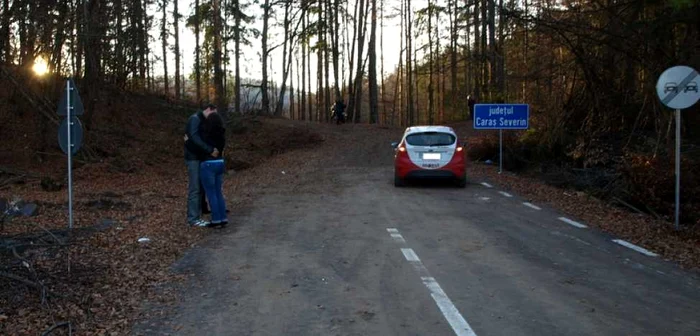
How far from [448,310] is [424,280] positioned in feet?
3.71

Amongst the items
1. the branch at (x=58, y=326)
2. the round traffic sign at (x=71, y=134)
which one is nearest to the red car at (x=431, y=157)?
the round traffic sign at (x=71, y=134)

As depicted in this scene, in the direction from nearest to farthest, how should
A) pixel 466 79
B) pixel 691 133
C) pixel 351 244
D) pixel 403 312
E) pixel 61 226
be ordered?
1. pixel 403 312
2. pixel 351 244
3. pixel 61 226
4. pixel 691 133
5. pixel 466 79

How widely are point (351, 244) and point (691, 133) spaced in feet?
39.5

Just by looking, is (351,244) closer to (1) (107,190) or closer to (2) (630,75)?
(1) (107,190)

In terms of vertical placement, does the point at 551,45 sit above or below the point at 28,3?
below

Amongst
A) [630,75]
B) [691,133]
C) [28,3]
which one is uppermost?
[28,3]

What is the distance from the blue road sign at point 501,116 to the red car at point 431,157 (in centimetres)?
296

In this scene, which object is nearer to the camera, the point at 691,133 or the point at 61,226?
the point at 61,226

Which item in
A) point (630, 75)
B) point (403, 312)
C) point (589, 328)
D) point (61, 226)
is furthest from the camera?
point (630, 75)

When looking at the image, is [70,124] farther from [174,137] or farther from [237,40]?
[237,40]

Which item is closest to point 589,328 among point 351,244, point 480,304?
point 480,304

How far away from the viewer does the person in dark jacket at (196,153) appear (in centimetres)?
1044

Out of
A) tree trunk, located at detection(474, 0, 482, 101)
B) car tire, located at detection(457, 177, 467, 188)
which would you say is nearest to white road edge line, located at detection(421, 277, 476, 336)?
car tire, located at detection(457, 177, 467, 188)

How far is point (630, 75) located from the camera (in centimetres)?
1808
